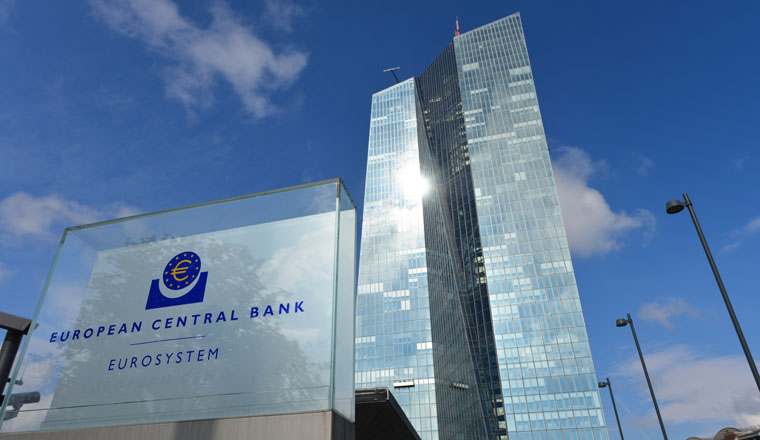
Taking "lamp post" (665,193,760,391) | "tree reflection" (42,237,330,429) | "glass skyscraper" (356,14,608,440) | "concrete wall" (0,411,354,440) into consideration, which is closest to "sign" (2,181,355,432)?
"tree reflection" (42,237,330,429)

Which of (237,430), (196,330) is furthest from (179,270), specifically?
(237,430)

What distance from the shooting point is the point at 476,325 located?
350ft

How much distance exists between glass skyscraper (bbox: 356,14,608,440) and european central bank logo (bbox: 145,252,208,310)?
3019 inches

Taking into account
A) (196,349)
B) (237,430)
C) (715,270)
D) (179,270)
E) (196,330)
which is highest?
(715,270)

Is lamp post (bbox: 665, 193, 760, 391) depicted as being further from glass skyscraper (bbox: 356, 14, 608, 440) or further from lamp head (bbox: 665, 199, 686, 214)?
glass skyscraper (bbox: 356, 14, 608, 440)

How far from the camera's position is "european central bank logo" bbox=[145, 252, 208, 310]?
9.15 metres

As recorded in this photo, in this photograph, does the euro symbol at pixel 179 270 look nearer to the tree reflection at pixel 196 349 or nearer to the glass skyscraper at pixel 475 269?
the tree reflection at pixel 196 349

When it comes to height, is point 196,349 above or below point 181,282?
below

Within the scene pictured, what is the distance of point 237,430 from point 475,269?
107535 millimetres

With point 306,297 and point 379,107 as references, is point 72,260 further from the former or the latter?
point 379,107

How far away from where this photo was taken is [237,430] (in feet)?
24.4

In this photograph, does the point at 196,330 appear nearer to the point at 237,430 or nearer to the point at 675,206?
the point at 237,430

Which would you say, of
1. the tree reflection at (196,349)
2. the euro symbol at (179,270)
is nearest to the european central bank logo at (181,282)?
the euro symbol at (179,270)

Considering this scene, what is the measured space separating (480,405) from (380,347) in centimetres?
2882
